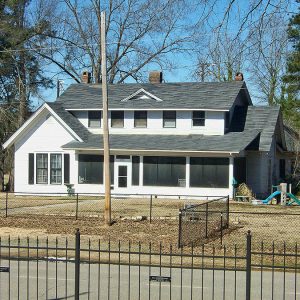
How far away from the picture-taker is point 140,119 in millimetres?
39656

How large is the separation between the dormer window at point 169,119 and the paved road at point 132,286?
25.1 m

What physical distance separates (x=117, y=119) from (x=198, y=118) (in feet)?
17.4

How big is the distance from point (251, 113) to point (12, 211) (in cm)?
1935

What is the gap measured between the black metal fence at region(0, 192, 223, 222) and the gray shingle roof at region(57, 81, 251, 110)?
19.8 ft

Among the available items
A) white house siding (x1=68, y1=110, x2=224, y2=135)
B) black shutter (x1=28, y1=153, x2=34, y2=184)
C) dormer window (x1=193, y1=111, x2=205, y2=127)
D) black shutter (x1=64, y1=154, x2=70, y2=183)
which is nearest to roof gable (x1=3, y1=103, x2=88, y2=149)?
white house siding (x1=68, y1=110, x2=224, y2=135)

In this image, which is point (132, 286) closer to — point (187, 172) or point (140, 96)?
point (187, 172)

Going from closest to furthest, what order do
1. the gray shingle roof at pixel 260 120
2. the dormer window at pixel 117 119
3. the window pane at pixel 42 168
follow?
the gray shingle roof at pixel 260 120 → the window pane at pixel 42 168 → the dormer window at pixel 117 119

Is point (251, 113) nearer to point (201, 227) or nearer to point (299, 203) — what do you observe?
point (299, 203)

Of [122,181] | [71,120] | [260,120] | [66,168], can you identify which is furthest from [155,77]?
[66,168]

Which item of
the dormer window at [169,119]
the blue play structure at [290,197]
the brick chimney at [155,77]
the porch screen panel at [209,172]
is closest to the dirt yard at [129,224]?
the blue play structure at [290,197]

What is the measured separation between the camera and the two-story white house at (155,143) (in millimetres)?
36469

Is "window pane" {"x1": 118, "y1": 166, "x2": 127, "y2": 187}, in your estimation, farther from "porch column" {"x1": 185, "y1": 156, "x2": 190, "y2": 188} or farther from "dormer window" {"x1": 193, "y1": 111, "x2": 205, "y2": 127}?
"dormer window" {"x1": 193, "y1": 111, "x2": 205, "y2": 127}

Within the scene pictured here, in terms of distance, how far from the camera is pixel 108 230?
21.3 m

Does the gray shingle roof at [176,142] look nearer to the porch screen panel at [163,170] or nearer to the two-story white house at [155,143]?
the two-story white house at [155,143]
